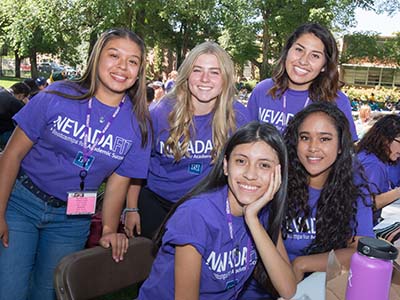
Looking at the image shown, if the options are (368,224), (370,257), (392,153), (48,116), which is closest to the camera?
(370,257)

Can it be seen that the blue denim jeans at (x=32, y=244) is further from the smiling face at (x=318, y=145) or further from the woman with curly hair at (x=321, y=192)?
the smiling face at (x=318, y=145)

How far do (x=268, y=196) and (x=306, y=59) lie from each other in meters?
1.28

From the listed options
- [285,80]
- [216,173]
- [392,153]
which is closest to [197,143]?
[216,173]

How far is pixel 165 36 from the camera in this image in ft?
87.2

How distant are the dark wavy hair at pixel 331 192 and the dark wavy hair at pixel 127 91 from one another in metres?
0.79

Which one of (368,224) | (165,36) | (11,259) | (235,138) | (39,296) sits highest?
(165,36)

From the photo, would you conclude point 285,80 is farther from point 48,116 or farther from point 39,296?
point 39,296

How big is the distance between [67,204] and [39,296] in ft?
1.70

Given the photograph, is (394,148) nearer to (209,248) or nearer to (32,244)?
(209,248)

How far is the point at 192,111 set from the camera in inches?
109

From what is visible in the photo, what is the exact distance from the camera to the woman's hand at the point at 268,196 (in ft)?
6.21

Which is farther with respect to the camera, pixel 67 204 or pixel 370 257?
pixel 67 204

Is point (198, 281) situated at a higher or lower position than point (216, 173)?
lower

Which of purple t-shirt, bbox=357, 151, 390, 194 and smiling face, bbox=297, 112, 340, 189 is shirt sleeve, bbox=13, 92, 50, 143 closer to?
smiling face, bbox=297, 112, 340, 189
